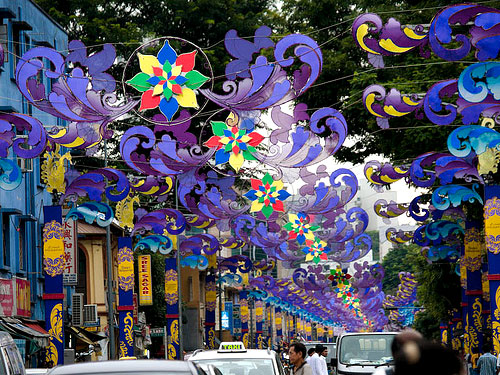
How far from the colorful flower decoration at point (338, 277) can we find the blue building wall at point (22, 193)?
15161 mm

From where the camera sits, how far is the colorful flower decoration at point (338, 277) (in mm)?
47938

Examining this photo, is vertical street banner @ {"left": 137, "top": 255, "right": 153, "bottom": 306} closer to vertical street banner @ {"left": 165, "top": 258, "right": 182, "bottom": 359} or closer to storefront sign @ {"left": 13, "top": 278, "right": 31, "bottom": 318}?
vertical street banner @ {"left": 165, "top": 258, "right": 182, "bottom": 359}

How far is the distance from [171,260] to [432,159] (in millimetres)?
13677

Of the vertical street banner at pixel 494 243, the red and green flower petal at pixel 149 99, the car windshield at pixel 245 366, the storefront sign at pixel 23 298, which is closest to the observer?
the car windshield at pixel 245 366

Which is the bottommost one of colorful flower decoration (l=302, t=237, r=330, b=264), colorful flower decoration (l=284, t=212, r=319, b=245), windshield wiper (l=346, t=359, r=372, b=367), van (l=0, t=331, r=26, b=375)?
windshield wiper (l=346, t=359, r=372, b=367)

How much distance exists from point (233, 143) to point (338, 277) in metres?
27.2

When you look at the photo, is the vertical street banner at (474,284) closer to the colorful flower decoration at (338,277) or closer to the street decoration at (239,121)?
the street decoration at (239,121)

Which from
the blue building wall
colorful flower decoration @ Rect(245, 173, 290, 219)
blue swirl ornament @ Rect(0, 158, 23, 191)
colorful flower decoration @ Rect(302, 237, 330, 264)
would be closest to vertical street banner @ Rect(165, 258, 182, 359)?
the blue building wall

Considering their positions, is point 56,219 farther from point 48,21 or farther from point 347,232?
point 48,21

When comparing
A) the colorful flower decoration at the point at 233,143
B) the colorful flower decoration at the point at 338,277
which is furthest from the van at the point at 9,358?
the colorful flower decoration at the point at 338,277

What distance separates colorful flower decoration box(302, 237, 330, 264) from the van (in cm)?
2096

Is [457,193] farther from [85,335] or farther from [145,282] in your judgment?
[85,335]

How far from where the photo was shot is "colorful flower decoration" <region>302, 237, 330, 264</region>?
117 feet

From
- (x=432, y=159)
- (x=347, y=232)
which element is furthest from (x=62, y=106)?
(x=347, y=232)
